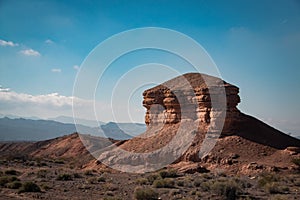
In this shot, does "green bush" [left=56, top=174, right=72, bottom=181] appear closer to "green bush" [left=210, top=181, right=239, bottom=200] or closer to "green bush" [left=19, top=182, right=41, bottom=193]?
"green bush" [left=19, top=182, right=41, bottom=193]

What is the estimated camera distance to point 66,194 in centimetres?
1677

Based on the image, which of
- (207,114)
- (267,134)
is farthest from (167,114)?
(267,134)

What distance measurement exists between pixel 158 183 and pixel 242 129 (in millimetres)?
14838

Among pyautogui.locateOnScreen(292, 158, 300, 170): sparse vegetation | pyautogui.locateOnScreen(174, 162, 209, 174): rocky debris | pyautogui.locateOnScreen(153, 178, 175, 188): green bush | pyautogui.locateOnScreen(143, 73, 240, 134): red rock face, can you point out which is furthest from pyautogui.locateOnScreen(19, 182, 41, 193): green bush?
pyautogui.locateOnScreen(143, 73, 240, 134): red rock face

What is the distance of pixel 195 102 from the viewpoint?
107 ft

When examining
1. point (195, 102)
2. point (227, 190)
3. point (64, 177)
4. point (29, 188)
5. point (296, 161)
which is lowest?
point (64, 177)

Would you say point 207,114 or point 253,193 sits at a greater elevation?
point 207,114

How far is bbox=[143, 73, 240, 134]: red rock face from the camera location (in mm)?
31141

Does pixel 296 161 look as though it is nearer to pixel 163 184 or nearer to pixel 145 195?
pixel 163 184

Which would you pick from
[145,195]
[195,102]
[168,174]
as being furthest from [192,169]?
[145,195]

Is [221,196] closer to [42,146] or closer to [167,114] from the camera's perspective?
[167,114]

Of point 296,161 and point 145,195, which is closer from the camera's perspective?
→ point 145,195

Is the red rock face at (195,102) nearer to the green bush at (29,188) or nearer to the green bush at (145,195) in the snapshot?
the green bush at (145,195)

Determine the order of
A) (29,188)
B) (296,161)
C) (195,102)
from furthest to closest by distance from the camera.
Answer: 1. (195,102)
2. (296,161)
3. (29,188)
